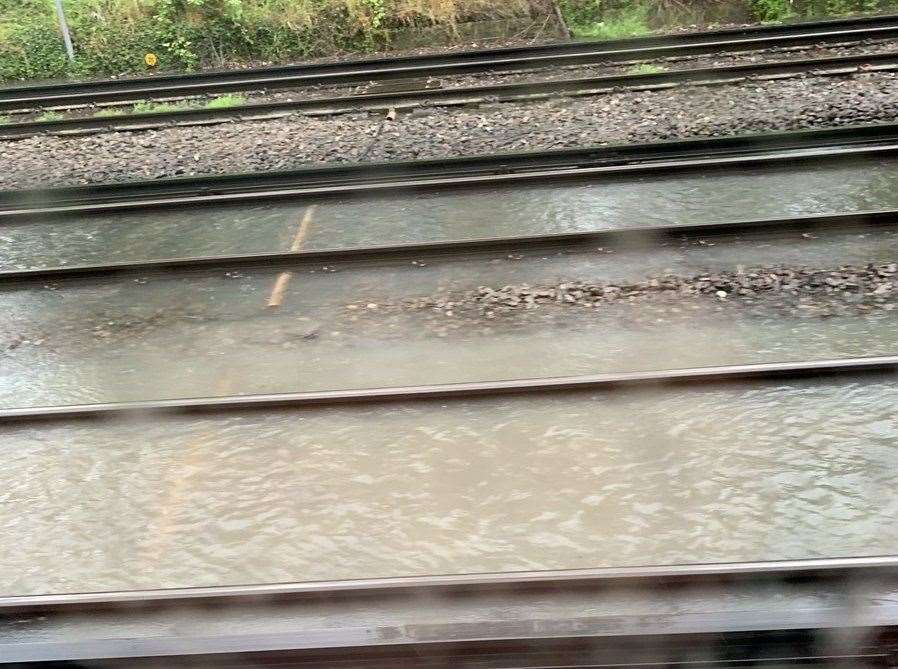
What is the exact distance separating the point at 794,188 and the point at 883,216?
→ 1.02 metres

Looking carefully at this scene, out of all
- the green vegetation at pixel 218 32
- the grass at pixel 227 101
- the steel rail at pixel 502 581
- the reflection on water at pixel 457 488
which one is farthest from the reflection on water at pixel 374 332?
the green vegetation at pixel 218 32

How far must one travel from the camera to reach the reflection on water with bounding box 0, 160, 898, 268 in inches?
279

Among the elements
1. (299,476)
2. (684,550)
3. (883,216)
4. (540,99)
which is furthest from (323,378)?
(540,99)

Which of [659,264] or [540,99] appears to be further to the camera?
[540,99]

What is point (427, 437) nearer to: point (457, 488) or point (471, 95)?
point (457, 488)

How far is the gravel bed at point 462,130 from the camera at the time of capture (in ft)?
29.2

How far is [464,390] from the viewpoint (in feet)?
15.8

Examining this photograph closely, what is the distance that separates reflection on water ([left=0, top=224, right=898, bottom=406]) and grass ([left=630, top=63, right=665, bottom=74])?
5636mm

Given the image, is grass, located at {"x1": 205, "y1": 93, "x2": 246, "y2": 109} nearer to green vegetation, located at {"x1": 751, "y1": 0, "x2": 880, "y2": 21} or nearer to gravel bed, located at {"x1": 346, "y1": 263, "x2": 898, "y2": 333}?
gravel bed, located at {"x1": 346, "y1": 263, "x2": 898, "y2": 333}

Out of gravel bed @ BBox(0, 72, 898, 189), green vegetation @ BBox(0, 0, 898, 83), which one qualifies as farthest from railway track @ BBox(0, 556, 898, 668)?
green vegetation @ BBox(0, 0, 898, 83)

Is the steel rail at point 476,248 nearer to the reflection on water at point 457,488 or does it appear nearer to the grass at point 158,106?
the reflection on water at point 457,488

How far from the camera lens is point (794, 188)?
7.38 meters

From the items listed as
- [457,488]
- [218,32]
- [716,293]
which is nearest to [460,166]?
[716,293]

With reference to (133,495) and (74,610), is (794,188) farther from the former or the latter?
(74,610)
